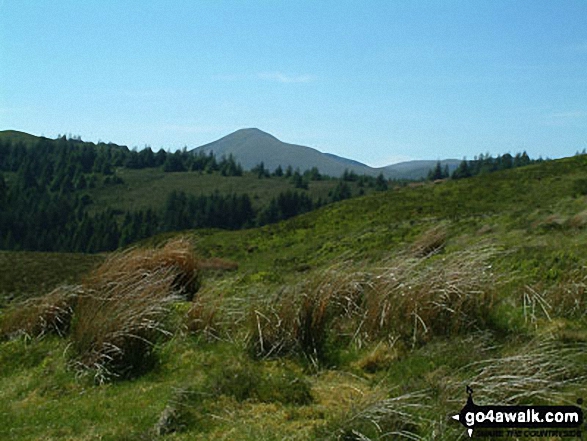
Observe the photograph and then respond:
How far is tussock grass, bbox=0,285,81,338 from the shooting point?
27.1ft

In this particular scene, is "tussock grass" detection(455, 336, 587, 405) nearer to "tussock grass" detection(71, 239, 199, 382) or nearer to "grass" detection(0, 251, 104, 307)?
"tussock grass" detection(71, 239, 199, 382)

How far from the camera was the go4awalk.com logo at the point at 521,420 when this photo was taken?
151 inches

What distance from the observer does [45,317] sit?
8.34 metres

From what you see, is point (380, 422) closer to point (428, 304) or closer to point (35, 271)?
point (428, 304)

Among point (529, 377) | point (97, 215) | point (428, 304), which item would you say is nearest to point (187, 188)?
point (97, 215)

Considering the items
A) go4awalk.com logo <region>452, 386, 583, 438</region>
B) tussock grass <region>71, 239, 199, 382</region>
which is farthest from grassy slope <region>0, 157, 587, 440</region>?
tussock grass <region>71, 239, 199, 382</region>

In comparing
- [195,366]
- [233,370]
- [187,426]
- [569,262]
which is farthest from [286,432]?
[569,262]

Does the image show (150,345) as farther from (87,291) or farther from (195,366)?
(87,291)

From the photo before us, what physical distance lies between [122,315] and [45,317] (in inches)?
88.5

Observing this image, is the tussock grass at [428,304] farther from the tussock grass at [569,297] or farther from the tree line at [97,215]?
the tree line at [97,215]

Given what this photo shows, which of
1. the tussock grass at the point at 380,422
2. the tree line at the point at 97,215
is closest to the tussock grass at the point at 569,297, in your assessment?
the tussock grass at the point at 380,422

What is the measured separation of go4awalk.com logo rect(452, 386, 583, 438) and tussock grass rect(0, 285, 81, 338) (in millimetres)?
6300

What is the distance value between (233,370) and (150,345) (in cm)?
161

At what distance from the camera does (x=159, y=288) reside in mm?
7934
